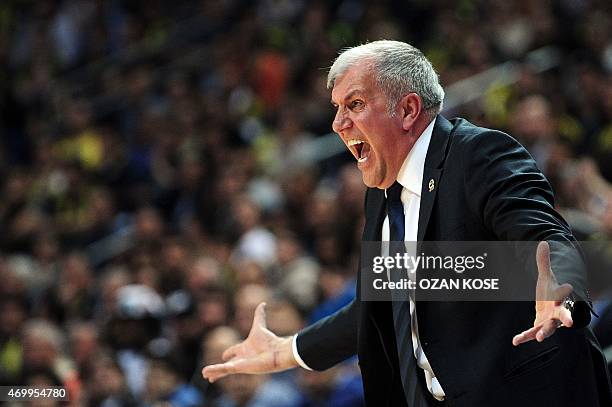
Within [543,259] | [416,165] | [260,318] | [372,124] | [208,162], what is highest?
[208,162]

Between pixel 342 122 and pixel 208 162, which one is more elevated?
pixel 208 162

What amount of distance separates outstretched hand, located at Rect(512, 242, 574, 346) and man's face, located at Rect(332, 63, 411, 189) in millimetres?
716

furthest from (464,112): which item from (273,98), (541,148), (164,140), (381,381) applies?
(381,381)

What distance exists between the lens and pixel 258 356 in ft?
11.1

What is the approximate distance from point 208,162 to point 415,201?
20.2ft

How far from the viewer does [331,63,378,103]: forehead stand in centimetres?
298

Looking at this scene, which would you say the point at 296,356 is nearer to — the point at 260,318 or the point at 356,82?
the point at 260,318

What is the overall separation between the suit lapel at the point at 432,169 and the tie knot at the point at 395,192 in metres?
0.15

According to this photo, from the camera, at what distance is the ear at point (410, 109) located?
9.78ft

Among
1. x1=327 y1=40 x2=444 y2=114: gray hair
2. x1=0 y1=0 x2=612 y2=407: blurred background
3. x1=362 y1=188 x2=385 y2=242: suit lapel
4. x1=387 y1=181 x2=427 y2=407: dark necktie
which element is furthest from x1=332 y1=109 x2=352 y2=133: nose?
x1=0 y1=0 x2=612 y2=407: blurred background

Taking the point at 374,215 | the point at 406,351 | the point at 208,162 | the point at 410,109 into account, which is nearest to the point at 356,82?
the point at 410,109

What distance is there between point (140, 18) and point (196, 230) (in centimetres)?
427

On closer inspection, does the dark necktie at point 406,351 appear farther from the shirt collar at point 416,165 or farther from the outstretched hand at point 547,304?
the outstretched hand at point 547,304

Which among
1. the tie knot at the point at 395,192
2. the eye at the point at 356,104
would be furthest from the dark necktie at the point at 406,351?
the eye at the point at 356,104
